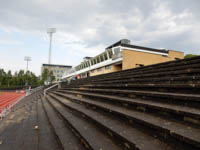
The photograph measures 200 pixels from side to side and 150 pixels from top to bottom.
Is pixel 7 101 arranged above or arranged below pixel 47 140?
below

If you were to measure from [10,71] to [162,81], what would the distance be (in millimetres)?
65539

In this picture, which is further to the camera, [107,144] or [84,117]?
[84,117]

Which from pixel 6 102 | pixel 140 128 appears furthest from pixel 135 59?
pixel 6 102

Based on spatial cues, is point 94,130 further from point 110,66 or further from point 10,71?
point 10,71

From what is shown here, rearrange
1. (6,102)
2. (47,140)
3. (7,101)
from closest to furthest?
(47,140), (6,102), (7,101)

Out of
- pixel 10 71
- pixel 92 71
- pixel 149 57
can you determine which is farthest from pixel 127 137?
pixel 10 71

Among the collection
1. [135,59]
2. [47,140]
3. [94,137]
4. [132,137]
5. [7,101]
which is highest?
[135,59]

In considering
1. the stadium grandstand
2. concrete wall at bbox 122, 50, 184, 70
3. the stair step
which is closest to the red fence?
the stair step

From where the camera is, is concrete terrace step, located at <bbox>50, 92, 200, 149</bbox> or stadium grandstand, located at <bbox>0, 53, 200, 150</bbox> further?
stadium grandstand, located at <bbox>0, 53, 200, 150</bbox>

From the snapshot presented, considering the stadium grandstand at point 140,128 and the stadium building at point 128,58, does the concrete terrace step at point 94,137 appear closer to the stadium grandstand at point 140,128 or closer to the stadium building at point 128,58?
the stadium grandstand at point 140,128

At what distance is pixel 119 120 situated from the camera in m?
2.34

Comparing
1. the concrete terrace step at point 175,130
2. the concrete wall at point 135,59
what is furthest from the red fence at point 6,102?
the concrete wall at point 135,59

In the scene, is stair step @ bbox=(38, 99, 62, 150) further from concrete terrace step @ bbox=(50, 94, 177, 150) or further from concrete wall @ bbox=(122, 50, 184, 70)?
concrete wall @ bbox=(122, 50, 184, 70)

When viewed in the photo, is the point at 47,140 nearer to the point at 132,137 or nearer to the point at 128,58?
the point at 132,137
